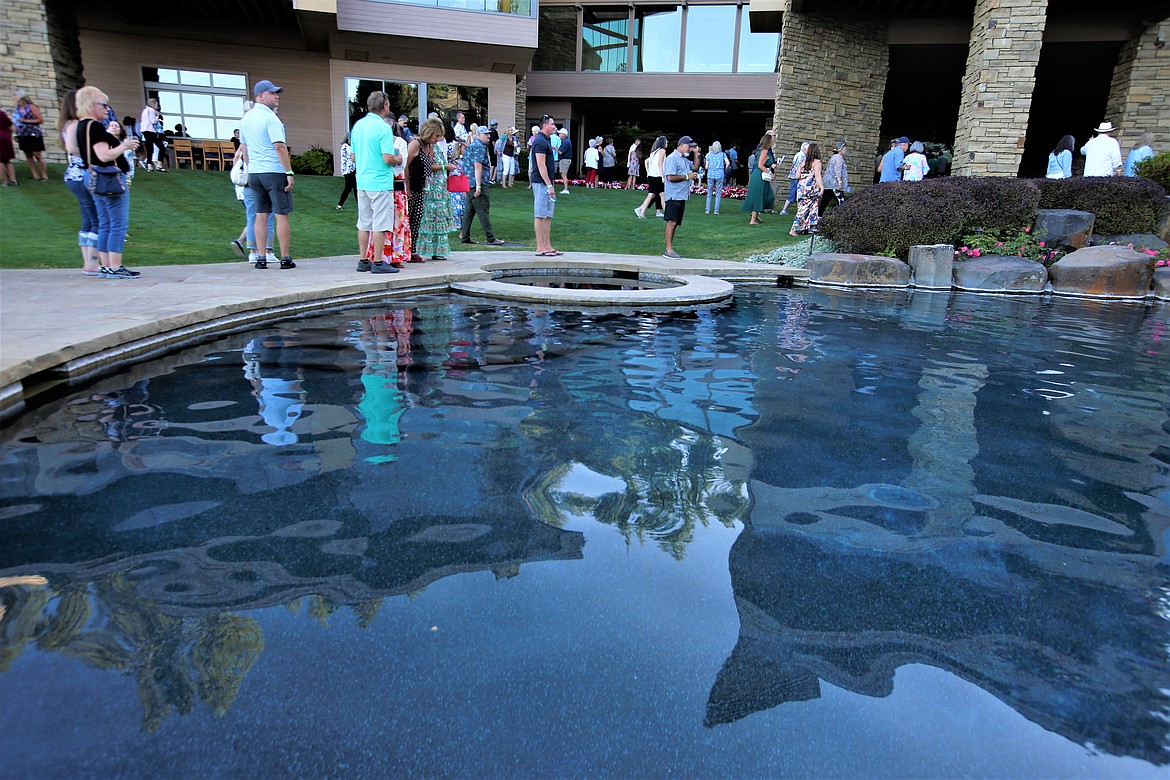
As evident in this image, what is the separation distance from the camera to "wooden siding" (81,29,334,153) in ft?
65.5

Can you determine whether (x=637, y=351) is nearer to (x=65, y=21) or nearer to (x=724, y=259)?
(x=724, y=259)

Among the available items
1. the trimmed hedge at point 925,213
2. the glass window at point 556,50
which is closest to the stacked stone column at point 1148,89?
the trimmed hedge at point 925,213

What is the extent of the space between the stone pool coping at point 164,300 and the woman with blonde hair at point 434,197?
314mm

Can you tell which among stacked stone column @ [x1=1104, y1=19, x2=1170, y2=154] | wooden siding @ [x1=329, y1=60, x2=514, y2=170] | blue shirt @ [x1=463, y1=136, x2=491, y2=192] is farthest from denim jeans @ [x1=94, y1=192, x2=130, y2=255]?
stacked stone column @ [x1=1104, y1=19, x2=1170, y2=154]

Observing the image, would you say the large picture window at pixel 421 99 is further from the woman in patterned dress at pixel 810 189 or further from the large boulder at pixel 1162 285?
the large boulder at pixel 1162 285

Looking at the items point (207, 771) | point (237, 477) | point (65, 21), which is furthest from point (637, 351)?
point (65, 21)

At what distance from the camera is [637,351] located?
5.75 meters

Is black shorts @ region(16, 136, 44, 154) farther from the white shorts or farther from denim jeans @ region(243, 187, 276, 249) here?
the white shorts

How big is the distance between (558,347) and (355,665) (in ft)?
12.9

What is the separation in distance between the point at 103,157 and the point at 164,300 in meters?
1.70

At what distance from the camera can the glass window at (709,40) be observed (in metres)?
26.7

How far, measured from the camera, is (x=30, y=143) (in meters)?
15.0

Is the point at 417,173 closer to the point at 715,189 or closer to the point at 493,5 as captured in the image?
the point at 715,189

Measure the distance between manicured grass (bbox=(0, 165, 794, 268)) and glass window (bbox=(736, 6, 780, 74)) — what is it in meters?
10.4
